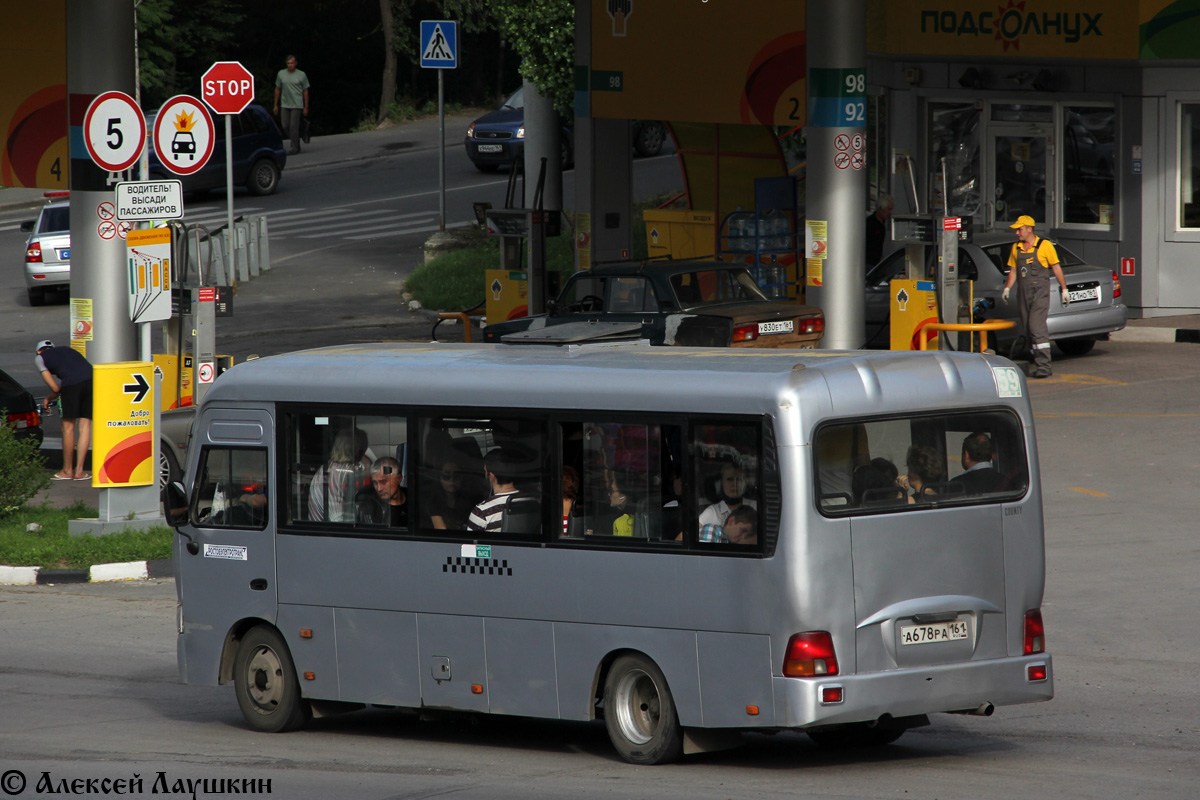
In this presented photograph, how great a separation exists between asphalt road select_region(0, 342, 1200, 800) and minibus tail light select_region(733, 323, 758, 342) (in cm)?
402

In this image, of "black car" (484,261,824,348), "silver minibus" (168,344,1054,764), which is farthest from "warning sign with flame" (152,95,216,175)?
"silver minibus" (168,344,1054,764)

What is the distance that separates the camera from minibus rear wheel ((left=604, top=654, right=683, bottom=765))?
27.1 feet

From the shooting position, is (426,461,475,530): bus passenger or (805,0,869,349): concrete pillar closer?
(426,461,475,530): bus passenger

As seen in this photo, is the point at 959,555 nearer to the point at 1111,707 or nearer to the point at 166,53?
the point at 1111,707

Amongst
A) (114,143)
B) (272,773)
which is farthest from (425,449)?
(114,143)

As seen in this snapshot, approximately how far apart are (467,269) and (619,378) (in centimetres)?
2187

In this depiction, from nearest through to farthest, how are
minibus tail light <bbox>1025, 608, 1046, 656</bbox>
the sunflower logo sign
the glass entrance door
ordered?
minibus tail light <bbox>1025, 608, 1046, 656</bbox>
the sunflower logo sign
the glass entrance door

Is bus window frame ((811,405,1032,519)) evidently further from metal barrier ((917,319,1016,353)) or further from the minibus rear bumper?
metal barrier ((917,319,1016,353))

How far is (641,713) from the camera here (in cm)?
847

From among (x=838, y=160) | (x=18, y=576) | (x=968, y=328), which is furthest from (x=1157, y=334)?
(x=18, y=576)

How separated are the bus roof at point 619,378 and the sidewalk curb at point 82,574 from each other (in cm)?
492

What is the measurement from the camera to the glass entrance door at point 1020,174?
24.6 m

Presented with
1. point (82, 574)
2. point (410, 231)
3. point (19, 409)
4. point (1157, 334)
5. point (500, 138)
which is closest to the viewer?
point (82, 574)

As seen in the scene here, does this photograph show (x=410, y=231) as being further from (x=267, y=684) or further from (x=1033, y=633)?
(x=1033, y=633)
